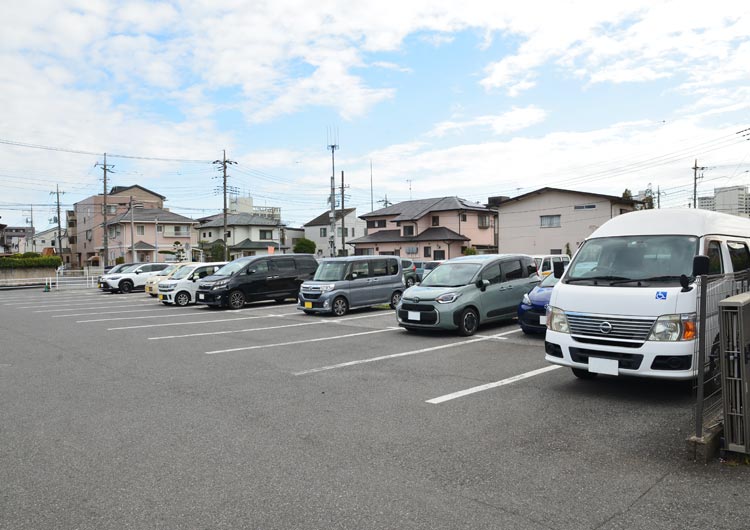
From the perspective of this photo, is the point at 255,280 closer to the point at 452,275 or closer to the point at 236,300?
the point at 236,300

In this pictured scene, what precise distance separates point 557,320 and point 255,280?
45.0ft

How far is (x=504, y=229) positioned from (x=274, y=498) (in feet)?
135

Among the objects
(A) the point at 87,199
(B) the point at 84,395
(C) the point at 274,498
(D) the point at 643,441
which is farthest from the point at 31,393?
(A) the point at 87,199

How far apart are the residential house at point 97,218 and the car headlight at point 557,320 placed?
186ft

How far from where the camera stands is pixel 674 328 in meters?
5.50

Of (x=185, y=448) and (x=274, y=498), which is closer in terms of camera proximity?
(x=274, y=498)

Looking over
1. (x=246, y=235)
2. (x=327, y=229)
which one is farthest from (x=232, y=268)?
(x=327, y=229)

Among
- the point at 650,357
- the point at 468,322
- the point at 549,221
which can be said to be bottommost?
the point at 468,322

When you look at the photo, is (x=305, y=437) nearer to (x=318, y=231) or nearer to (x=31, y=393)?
(x=31, y=393)

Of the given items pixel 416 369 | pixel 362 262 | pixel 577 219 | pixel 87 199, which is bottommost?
pixel 416 369

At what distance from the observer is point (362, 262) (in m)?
15.8

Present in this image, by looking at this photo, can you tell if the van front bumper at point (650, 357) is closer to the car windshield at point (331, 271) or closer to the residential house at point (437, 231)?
the car windshield at point (331, 271)

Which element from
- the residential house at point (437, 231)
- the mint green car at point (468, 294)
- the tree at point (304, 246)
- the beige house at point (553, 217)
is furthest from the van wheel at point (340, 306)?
the tree at point (304, 246)

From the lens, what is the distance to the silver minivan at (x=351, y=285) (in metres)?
14.9
